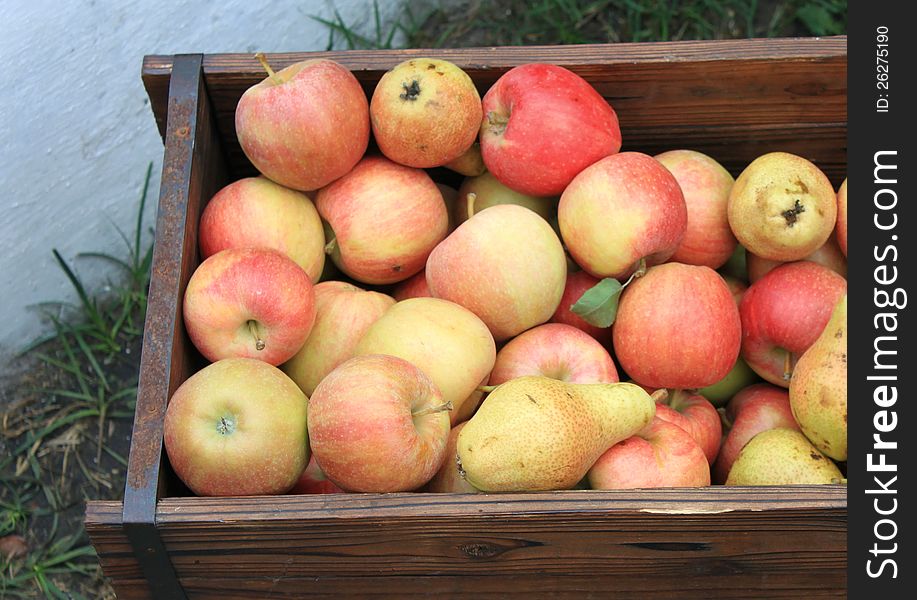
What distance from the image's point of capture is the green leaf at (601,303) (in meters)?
1.48

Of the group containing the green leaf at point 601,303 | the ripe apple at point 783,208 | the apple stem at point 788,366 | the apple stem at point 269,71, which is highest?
the apple stem at point 269,71

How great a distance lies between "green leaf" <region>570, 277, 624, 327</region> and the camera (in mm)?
1476

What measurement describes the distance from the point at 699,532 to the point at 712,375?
1.01ft

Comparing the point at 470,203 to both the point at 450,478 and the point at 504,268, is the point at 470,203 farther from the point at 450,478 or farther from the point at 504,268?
the point at 450,478

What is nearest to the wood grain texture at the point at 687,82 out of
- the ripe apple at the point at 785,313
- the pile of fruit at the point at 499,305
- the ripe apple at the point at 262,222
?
the pile of fruit at the point at 499,305

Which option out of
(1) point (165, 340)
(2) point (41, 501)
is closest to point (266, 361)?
(1) point (165, 340)

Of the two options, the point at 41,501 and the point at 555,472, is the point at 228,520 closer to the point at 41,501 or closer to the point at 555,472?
the point at 555,472

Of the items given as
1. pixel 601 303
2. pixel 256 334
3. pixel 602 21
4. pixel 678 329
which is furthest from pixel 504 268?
pixel 602 21

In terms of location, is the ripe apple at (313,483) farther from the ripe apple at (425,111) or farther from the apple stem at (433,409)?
the ripe apple at (425,111)

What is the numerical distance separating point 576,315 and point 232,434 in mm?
592

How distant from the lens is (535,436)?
3.99ft

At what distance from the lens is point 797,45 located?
165 centimetres

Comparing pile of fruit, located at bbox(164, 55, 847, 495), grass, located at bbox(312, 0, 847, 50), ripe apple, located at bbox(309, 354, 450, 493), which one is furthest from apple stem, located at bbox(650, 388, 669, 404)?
grass, located at bbox(312, 0, 847, 50)

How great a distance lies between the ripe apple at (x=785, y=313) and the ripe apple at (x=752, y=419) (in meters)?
0.03
